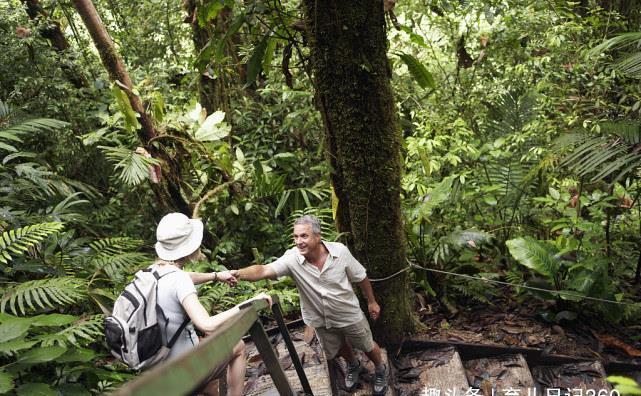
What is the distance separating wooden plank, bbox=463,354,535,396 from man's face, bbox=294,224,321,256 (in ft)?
5.72

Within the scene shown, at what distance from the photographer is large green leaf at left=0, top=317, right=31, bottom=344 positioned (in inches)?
98.0

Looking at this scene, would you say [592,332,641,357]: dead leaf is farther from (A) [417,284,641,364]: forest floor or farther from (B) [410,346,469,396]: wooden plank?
(B) [410,346,469,396]: wooden plank

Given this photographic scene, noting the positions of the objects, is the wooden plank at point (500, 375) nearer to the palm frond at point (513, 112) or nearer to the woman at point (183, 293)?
the woman at point (183, 293)

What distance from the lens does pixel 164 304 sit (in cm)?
251

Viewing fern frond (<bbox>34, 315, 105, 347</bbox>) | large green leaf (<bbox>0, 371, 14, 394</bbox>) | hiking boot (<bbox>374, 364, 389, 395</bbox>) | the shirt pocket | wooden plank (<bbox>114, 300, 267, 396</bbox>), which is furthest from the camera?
hiking boot (<bbox>374, 364, 389, 395</bbox>)

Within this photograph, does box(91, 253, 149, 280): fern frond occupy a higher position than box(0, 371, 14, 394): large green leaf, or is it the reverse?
box(91, 253, 149, 280): fern frond

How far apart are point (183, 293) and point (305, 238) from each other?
3.02ft

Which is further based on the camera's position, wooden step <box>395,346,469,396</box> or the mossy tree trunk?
wooden step <box>395,346,469,396</box>

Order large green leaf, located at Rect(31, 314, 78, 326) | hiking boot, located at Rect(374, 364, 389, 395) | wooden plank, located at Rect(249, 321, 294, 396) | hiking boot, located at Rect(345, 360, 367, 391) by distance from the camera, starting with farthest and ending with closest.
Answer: hiking boot, located at Rect(345, 360, 367, 391), hiking boot, located at Rect(374, 364, 389, 395), large green leaf, located at Rect(31, 314, 78, 326), wooden plank, located at Rect(249, 321, 294, 396)

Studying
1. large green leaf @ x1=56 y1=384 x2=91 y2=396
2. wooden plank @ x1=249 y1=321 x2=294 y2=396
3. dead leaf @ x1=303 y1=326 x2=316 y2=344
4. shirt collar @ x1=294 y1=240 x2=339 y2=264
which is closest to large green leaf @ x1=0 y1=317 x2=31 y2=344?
large green leaf @ x1=56 y1=384 x2=91 y2=396

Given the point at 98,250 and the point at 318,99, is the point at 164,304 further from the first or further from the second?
the point at 98,250

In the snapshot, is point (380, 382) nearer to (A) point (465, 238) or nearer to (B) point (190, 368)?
(A) point (465, 238)

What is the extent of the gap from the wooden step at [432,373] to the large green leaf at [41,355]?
234cm

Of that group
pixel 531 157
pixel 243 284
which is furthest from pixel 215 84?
pixel 531 157
